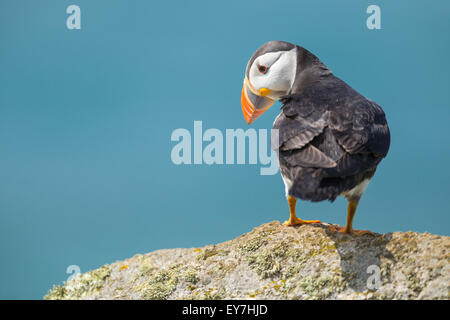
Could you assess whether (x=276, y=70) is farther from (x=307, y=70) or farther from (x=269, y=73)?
(x=307, y=70)

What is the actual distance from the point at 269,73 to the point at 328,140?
2317 mm

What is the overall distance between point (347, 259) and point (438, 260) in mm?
1158

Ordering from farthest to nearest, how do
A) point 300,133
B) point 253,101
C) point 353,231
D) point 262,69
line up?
point 253,101 < point 262,69 < point 353,231 < point 300,133

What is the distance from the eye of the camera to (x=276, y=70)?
7293mm

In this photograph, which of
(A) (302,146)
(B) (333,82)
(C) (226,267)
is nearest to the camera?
(A) (302,146)

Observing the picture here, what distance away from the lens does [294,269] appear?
5.89 metres

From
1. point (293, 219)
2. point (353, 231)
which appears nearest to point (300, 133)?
point (293, 219)

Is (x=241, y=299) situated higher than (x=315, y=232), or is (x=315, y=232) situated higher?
(x=315, y=232)

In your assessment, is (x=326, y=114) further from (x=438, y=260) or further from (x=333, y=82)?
Answer: (x=438, y=260)

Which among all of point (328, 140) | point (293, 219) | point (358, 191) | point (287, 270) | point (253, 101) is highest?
point (253, 101)

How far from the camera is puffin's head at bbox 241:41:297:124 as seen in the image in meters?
7.31

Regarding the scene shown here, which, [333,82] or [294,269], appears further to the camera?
[333,82]
